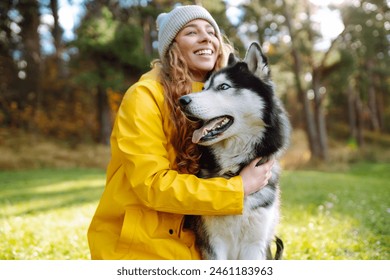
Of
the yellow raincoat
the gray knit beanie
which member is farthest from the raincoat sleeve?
the gray knit beanie

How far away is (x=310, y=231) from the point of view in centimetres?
445

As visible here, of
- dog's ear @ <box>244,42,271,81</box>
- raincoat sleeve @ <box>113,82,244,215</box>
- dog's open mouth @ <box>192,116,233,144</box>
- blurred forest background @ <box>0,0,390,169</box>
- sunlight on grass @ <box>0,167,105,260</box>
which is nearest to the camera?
raincoat sleeve @ <box>113,82,244,215</box>

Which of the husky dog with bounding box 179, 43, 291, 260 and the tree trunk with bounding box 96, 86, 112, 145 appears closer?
the husky dog with bounding box 179, 43, 291, 260

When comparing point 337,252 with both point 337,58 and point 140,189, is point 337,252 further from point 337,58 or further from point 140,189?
point 337,58

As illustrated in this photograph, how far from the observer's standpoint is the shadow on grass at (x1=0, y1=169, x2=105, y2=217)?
6754mm

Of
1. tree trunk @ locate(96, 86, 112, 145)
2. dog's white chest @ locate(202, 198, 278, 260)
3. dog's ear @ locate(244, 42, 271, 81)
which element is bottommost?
tree trunk @ locate(96, 86, 112, 145)

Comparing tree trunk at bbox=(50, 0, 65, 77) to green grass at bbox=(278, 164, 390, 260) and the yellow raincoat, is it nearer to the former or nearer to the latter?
green grass at bbox=(278, 164, 390, 260)

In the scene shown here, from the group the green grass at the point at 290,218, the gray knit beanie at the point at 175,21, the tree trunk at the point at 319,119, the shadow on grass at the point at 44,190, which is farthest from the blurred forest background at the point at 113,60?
the gray knit beanie at the point at 175,21

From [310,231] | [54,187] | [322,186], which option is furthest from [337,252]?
[54,187]

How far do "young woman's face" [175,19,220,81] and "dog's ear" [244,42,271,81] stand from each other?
318mm

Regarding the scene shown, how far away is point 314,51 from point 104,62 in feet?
27.2

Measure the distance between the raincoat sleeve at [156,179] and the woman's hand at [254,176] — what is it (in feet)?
0.25

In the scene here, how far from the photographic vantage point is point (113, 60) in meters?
14.5

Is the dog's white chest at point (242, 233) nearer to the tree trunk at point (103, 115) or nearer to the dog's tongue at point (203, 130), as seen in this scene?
the dog's tongue at point (203, 130)
